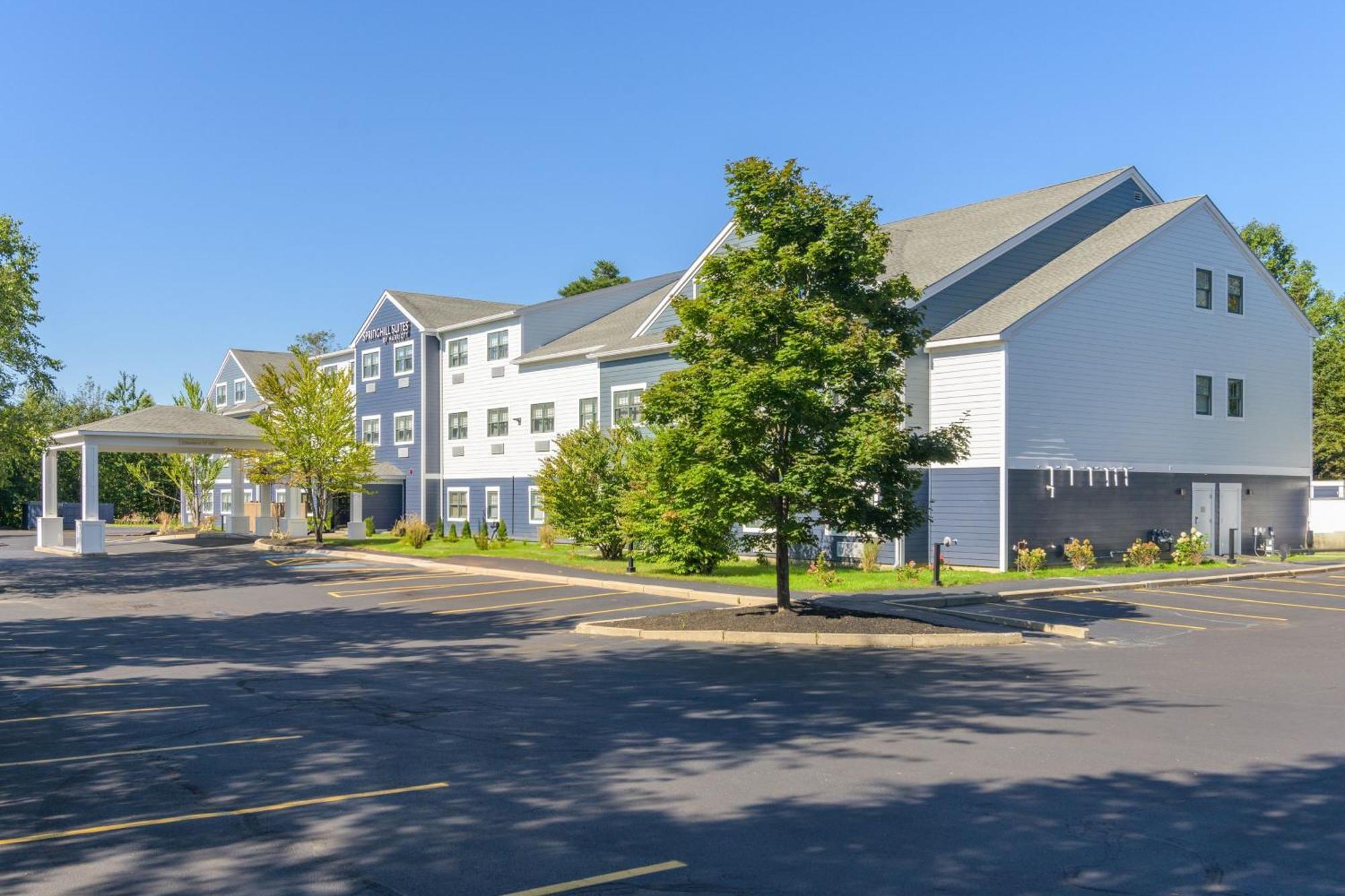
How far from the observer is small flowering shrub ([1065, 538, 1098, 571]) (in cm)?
2870

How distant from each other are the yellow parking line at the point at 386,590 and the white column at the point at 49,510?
2282 cm

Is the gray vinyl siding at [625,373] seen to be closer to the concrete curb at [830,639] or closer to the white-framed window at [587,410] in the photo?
the white-framed window at [587,410]

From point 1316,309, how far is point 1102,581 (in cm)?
4562

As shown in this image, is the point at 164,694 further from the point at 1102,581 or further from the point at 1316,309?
the point at 1316,309

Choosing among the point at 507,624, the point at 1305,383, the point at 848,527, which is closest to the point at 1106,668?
the point at 848,527

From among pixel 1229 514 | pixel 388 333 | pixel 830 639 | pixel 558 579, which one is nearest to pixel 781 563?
pixel 830 639

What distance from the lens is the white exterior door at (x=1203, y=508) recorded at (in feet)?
108

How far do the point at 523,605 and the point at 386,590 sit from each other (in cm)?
487

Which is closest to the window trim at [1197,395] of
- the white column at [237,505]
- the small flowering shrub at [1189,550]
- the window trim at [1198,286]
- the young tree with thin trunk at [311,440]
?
the window trim at [1198,286]

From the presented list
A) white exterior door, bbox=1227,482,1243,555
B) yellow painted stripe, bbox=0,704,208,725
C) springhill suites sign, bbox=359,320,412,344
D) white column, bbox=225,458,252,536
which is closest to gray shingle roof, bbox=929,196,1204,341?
white exterior door, bbox=1227,482,1243,555

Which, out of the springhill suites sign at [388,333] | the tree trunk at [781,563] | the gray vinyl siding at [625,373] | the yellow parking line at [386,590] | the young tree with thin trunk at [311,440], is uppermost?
the springhill suites sign at [388,333]

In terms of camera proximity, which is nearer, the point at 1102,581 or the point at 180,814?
the point at 180,814

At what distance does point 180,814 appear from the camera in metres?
7.47

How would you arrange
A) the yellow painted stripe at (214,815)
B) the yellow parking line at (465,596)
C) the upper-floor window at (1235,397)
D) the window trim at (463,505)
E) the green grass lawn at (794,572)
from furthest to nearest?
1. the window trim at (463,505)
2. the upper-floor window at (1235,397)
3. the green grass lawn at (794,572)
4. the yellow parking line at (465,596)
5. the yellow painted stripe at (214,815)
